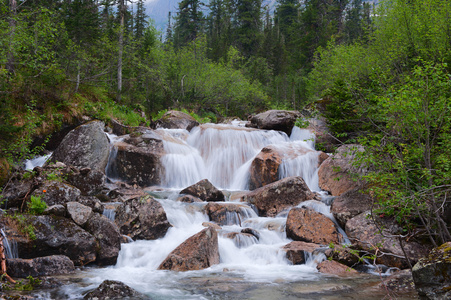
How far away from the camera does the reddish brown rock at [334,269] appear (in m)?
8.18

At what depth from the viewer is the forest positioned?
302 inches

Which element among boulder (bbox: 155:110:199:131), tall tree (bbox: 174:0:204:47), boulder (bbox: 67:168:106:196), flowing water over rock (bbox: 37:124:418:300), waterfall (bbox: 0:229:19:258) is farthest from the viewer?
tall tree (bbox: 174:0:204:47)

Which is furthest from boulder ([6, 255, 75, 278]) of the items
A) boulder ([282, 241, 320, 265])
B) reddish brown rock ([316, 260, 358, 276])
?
reddish brown rock ([316, 260, 358, 276])

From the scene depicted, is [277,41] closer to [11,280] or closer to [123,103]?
[123,103]

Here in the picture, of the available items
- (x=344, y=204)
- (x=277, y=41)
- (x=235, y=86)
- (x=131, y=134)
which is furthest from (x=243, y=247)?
(x=277, y=41)

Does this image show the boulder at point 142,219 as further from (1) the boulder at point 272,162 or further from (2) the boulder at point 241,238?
(1) the boulder at point 272,162

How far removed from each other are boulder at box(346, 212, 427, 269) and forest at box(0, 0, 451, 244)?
52cm

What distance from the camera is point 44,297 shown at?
6.12 meters

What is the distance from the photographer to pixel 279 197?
500 inches

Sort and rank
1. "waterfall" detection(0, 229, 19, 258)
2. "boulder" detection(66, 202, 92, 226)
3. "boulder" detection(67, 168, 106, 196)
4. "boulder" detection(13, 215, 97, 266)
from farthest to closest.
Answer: "boulder" detection(67, 168, 106, 196) < "boulder" detection(66, 202, 92, 226) < "boulder" detection(13, 215, 97, 266) < "waterfall" detection(0, 229, 19, 258)

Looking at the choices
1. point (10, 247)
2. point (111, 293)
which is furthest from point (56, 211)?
point (111, 293)

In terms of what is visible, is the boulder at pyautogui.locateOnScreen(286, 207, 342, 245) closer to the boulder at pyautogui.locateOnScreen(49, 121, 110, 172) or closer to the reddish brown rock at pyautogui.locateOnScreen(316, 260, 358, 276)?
the reddish brown rock at pyautogui.locateOnScreen(316, 260, 358, 276)

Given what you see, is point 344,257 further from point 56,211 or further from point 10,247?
point 10,247

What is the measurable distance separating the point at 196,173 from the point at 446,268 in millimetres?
14141
